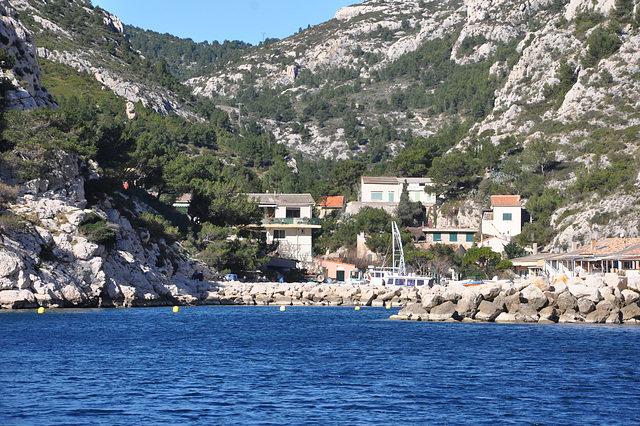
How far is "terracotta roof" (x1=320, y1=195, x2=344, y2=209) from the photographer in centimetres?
8394

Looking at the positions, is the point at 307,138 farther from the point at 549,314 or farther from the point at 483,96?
the point at 549,314

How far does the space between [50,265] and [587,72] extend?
2813 inches

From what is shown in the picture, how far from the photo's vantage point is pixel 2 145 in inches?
1587

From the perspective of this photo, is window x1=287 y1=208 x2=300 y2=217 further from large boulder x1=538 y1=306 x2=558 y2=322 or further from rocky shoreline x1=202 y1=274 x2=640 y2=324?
large boulder x1=538 y1=306 x2=558 y2=322

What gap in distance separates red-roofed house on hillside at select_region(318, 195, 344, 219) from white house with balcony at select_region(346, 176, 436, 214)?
4110 mm

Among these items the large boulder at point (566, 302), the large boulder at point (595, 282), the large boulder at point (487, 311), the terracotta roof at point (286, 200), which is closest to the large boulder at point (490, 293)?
→ the large boulder at point (487, 311)

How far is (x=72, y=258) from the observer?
37.0 metres

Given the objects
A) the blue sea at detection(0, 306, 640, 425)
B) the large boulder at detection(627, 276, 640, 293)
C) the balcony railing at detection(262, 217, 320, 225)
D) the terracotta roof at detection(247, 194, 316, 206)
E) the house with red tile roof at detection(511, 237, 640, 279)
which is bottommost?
the blue sea at detection(0, 306, 640, 425)

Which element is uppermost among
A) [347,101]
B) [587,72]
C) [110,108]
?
[347,101]

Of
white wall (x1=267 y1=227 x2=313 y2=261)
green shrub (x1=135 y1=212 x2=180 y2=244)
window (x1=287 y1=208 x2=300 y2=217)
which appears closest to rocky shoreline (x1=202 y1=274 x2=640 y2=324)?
green shrub (x1=135 y1=212 x2=180 y2=244)

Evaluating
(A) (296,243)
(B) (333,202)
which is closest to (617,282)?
(A) (296,243)

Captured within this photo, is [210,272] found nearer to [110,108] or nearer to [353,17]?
[110,108]

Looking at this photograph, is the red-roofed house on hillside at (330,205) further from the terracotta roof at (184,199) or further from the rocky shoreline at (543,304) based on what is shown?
the rocky shoreline at (543,304)

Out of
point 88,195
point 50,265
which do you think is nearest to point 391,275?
point 88,195
